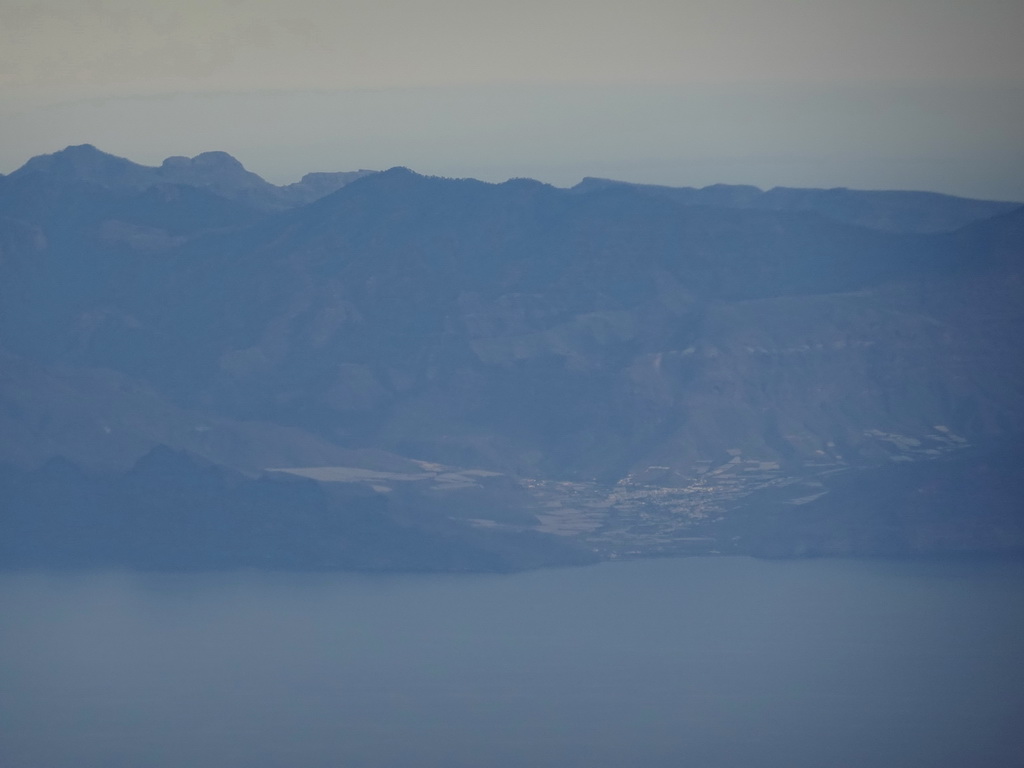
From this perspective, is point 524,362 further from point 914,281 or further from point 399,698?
point 399,698

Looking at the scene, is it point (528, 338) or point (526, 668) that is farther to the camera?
point (528, 338)

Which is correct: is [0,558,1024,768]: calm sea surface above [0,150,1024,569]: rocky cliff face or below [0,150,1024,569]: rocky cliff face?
below

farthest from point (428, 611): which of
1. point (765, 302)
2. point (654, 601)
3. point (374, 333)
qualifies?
point (765, 302)

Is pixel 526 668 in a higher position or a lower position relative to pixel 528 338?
lower

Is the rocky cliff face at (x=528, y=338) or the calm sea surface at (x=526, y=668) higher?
the rocky cliff face at (x=528, y=338)

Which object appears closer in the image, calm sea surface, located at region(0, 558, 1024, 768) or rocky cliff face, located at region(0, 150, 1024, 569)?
calm sea surface, located at region(0, 558, 1024, 768)
